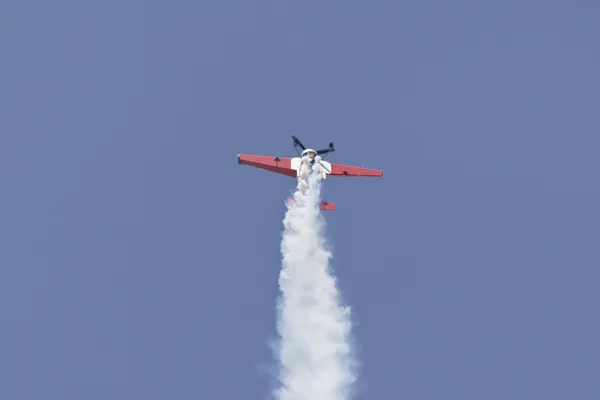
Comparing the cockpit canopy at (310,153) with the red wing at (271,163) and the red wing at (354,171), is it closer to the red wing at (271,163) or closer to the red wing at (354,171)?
the red wing at (271,163)

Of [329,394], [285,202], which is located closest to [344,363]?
[329,394]

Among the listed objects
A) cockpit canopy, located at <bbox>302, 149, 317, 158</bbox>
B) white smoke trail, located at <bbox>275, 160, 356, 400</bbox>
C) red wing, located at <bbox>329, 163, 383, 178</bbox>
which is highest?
red wing, located at <bbox>329, 163, 383, 178</bbox>

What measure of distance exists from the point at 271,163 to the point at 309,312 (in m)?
9.27

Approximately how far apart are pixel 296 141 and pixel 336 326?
37.4ft

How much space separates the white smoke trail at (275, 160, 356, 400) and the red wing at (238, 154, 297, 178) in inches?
75.8

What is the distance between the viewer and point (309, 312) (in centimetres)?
11350

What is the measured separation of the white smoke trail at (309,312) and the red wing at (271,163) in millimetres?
1925

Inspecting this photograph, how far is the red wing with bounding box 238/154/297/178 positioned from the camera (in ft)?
376

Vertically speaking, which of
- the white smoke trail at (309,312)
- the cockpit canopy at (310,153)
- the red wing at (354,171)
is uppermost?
the red wing at (354,171)

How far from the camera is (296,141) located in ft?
376

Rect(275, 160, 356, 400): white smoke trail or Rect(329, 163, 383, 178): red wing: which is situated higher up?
Rect(329, 163, 383, 178): red wing

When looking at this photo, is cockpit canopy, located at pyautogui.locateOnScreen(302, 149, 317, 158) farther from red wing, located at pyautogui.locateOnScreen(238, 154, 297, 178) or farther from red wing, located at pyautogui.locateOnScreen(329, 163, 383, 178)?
red wing, located at pyautogui.locateOnScreen(329, 163, 383, 178)

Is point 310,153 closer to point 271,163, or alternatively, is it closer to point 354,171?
point 271,163

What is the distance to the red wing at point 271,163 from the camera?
11456cm
